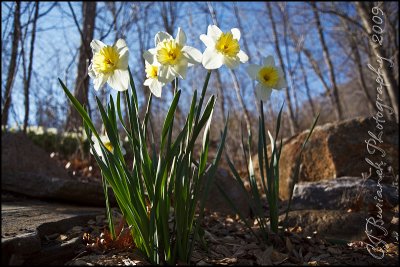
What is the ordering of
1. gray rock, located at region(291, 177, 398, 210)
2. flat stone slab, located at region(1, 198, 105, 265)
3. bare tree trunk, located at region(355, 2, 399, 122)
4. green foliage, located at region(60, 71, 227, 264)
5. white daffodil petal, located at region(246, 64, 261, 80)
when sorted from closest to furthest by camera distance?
flat stone slab, located at region(1, 198, 105, 265)
green foliage, located at region(60, 71, 227, 264)
white daffodil petal, located at region(246, 64, 261, 80)
gray rock, located at region(291, 177, 398, 210)
bare tree trunk, located at region(355, 2, 399, 122)

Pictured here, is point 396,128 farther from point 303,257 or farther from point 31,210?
point 31,210

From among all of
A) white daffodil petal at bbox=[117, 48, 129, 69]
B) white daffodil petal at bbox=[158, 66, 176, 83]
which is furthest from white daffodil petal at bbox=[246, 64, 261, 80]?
white daffodil petal at bbox=[117, 48, 129, 69]

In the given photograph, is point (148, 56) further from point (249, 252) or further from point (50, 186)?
point (50, 186)

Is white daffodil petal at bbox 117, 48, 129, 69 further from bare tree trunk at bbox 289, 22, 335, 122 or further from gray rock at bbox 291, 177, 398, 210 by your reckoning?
bare tree trunk at bbox 289, 22, 335, 122

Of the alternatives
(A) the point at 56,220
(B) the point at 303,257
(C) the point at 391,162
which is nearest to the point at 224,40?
(B) the point at 303,257

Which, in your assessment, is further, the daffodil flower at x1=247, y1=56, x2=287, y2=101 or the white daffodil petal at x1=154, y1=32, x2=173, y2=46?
the daffodil flower at x1=247, y1=56, x2=287, y2=101

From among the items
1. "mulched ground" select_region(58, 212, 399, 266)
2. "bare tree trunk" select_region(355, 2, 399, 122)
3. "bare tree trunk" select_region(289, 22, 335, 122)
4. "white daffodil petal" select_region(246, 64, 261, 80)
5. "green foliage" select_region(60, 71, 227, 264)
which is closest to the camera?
"green foliage" select_region(60, 71, 227, 264)
